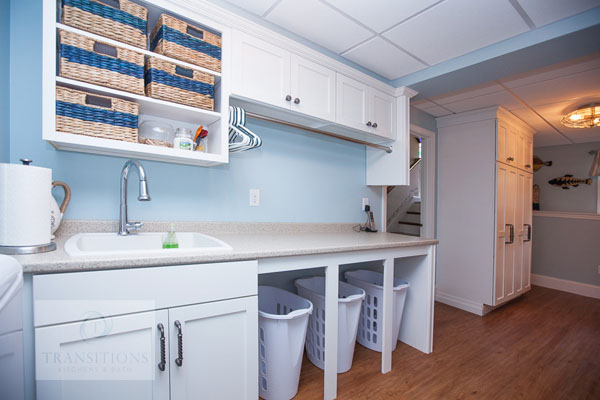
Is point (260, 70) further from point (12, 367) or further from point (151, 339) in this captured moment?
point (12, 367)

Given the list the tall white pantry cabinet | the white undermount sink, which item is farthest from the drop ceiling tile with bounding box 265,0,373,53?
the tall white pantry cabinet

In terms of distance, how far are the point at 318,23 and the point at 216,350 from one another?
190 centimetres

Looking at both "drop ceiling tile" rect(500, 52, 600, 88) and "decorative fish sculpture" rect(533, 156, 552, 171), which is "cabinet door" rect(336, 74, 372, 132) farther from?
"decorative fish sculpture" rect(533, 156, 552, 171)

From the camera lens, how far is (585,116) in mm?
2830

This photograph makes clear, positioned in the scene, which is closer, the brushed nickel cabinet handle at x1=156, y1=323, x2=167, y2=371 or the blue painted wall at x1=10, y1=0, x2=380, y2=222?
the brushed nickel cabinet handle at x1=156, y1=323, x2=167, y2=371

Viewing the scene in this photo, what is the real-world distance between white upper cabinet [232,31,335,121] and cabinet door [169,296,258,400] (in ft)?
3.67

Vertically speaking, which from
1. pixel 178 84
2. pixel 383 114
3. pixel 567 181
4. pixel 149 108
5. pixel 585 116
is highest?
pixel 585 116

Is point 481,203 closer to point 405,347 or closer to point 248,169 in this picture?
point 405,347

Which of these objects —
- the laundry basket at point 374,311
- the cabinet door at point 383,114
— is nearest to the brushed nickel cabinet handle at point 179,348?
the laundry basket at point 374,311

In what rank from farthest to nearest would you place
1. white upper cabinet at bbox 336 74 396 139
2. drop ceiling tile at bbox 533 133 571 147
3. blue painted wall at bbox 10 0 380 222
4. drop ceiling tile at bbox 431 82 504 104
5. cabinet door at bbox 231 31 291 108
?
drop ceiling tile at bbox 533 133 571 147
drop ceiling tile at bbox 431 82 504 104
white upper cabinet at bbox 336 74 396 139
cabinet door at bbox 231 31 291 108
blue painted wall at bbox 10 0 380 222

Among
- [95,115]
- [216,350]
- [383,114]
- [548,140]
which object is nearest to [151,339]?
[216,350]

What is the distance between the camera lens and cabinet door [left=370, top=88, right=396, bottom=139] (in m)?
2.22

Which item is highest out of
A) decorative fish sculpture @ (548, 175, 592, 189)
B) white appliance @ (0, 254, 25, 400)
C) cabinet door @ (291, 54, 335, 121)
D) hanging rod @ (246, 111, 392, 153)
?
cabinet door @ (291, 54, 335, 121)

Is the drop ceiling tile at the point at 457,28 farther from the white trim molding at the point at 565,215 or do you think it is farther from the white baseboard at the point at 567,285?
the white baseboard at the point at 567,285
